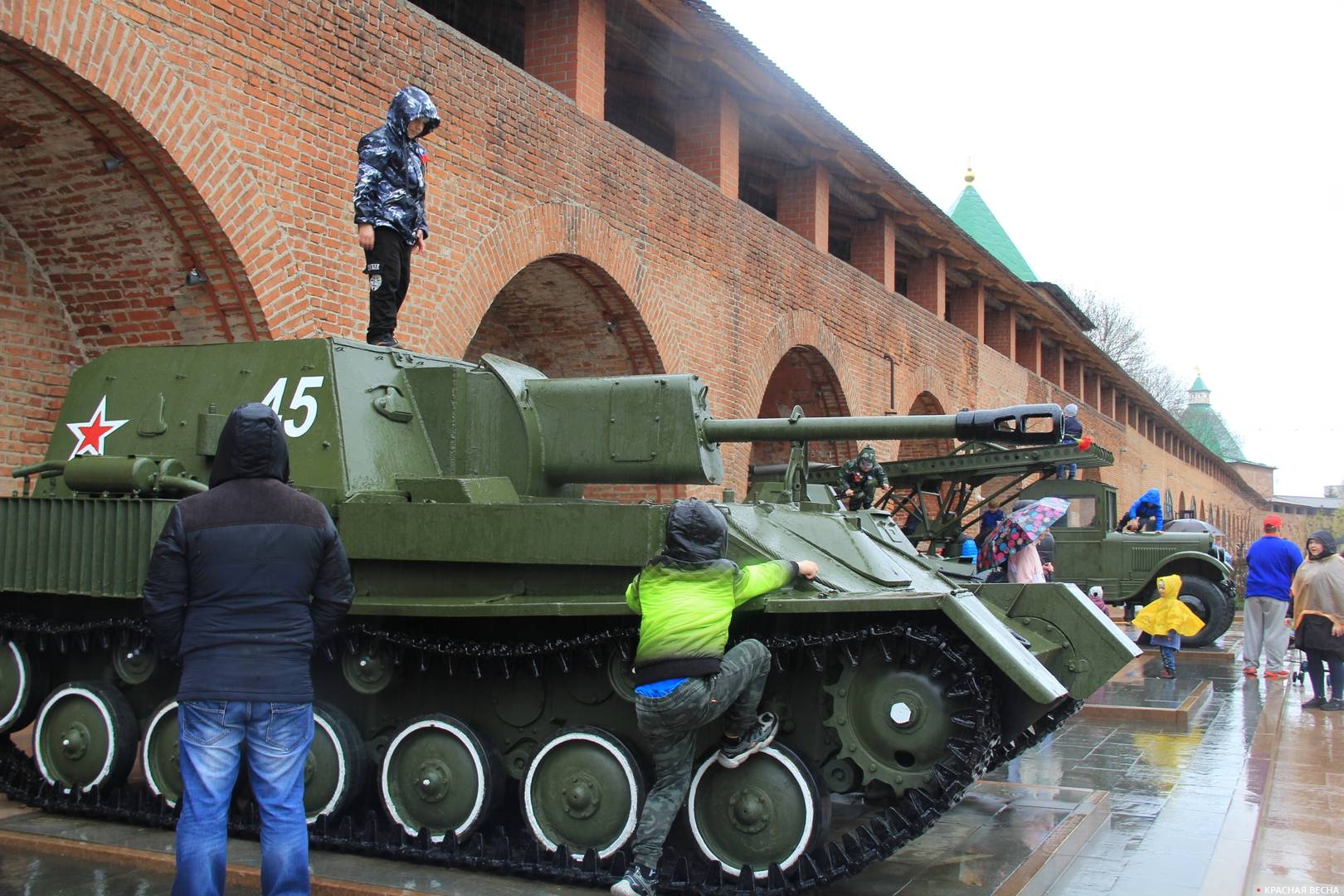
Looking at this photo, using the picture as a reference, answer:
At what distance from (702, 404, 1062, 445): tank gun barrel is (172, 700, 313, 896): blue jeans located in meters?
2.77

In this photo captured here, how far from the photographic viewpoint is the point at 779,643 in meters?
4.99

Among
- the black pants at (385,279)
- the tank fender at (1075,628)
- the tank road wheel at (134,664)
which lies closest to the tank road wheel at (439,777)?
the tank road wheel at (134,664)

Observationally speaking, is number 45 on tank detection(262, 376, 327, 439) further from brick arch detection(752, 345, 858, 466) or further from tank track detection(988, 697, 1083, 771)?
brick arch detection(752, 345, 858, 466)

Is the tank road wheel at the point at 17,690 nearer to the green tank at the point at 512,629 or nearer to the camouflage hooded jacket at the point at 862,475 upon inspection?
the green tank at the point at 512,629

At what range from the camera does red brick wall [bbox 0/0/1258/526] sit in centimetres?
748

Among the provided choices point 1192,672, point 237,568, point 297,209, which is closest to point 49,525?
point 237,568

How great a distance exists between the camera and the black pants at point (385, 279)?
22.2 feet

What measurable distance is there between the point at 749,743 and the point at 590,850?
0.78 meters

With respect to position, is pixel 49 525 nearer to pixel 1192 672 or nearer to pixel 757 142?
pixel 1192 672

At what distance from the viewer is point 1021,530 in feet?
29.2

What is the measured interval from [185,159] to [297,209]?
919mm

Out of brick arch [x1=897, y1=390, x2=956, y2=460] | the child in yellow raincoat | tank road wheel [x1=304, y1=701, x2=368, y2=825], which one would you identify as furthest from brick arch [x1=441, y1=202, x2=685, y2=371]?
brick arch [x1=897, y1=390, x2=956, y2=460]

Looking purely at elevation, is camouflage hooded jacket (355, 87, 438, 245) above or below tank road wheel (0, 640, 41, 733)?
above

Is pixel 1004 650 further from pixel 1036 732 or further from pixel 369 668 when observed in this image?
pixel 369 668
